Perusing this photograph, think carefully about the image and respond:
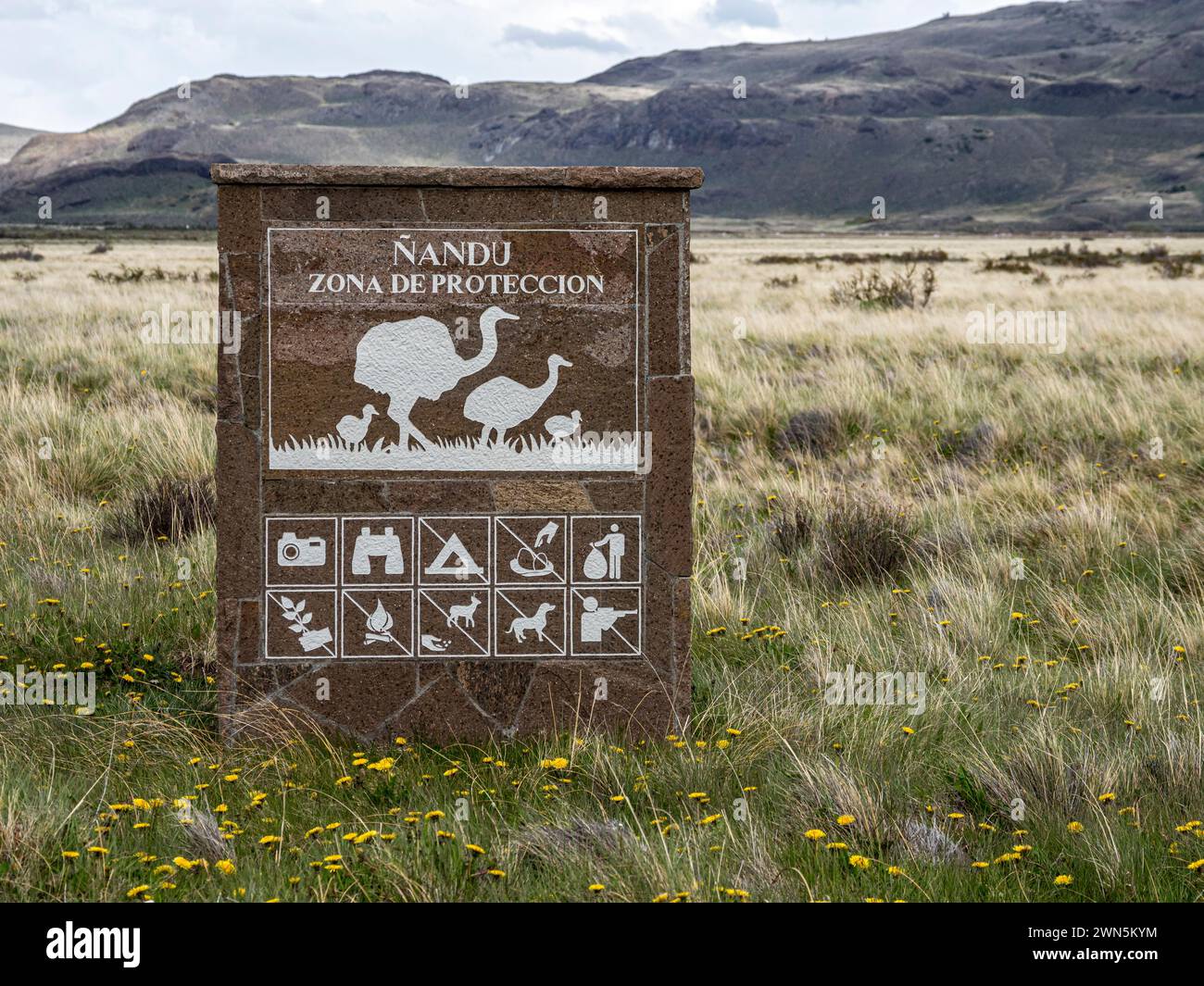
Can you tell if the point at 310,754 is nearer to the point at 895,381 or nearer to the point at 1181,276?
the point at 895,381

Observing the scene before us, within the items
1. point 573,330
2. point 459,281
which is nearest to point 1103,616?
point 573,330

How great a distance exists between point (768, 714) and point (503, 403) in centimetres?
154

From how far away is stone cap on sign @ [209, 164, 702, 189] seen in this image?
442 cm

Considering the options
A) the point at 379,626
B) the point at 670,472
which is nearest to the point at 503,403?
the point at 670,472

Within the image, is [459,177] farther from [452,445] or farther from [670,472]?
[670,472]

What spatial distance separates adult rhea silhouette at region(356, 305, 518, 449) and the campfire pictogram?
0.64 meters

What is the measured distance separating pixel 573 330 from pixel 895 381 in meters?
7.56

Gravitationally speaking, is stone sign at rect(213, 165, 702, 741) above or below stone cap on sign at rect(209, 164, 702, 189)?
below

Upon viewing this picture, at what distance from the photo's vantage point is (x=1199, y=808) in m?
3.77

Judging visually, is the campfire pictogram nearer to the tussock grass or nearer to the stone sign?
the stone sign

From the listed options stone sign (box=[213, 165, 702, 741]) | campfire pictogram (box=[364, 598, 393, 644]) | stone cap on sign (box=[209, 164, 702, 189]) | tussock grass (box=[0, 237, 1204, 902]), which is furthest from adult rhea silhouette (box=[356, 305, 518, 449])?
tussock grass (box=[0, 237, 1204, 902])

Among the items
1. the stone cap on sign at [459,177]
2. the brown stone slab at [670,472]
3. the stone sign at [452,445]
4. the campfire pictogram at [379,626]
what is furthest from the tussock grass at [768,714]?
the stone cap on sign at [459,177]

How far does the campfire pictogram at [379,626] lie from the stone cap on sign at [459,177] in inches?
62.8

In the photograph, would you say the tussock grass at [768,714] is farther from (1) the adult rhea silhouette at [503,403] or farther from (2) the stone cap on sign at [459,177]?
(2) the stone cap on sign at [459,177]
